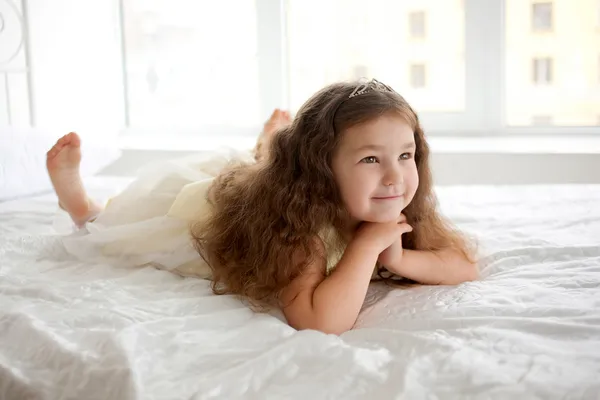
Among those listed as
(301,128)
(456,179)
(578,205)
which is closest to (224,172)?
(301,128)

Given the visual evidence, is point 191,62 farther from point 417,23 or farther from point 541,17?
point 541,17

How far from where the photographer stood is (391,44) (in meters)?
2.64

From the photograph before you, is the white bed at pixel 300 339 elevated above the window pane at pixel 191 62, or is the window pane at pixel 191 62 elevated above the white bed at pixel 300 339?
the window pane at pixel 191 62

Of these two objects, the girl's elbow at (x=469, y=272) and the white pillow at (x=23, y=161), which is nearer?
the girl's elbow at (x=469, y=272)

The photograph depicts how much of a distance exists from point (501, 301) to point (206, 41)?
2.20m

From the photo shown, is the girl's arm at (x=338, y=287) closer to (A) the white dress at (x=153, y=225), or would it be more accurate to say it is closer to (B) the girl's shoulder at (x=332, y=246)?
(B) the girl's shoulder at (x=332, y=246)

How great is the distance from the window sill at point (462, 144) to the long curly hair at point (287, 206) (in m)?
0.86

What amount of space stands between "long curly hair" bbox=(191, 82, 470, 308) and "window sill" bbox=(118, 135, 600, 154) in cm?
86

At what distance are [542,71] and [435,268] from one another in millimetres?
1576

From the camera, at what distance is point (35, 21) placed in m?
2.41

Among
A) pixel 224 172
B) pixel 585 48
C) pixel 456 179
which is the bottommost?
pixel 456 179

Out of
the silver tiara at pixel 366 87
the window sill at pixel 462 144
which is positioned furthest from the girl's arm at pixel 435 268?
the window sill at pixel 462 144

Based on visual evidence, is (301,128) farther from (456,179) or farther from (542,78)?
(542,78)

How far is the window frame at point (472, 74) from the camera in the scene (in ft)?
8.35
